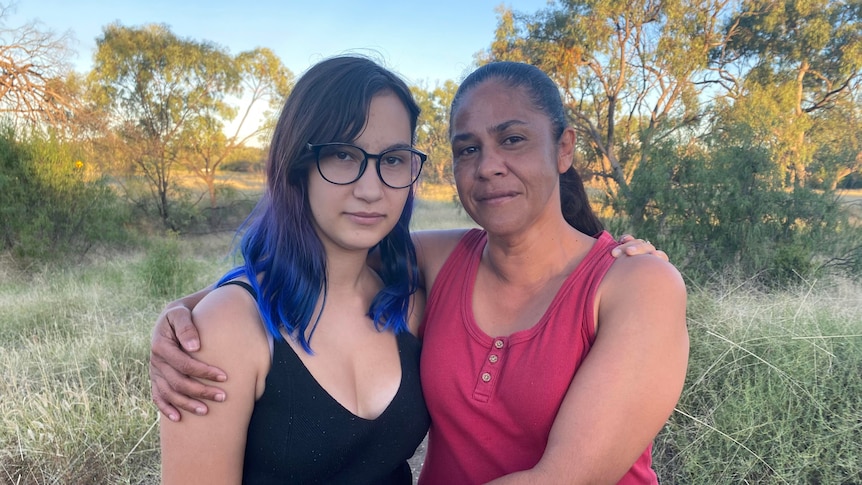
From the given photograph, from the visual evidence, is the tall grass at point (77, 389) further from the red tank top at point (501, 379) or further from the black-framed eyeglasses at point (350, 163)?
the black-framed eyeglasses at point (350, 163)

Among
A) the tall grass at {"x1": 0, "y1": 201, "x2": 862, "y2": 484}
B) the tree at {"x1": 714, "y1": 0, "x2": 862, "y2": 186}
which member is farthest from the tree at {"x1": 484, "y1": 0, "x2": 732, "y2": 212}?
the tall grass at {"x1": 0, "y1": 201, "x2": 862, "y2": 484}

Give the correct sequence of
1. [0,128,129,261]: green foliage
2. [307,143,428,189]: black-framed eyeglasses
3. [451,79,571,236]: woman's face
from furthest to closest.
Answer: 1. [0,128,129,261]: green foliage
2. [451,79,571,236]: woman's face
3. [307,143,428,189]: black-framed eyeglasses

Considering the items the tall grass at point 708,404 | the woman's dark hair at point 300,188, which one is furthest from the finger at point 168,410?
the tall grass at point 708,404

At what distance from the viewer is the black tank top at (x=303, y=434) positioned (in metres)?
1.25

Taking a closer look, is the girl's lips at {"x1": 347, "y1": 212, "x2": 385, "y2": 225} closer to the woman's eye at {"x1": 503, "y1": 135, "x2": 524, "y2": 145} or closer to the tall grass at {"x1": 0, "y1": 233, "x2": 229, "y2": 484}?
the woman's eye at {"x1": 503, "y1": 135, "x2": 524, "y2": 145}

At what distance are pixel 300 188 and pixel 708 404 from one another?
2927mm

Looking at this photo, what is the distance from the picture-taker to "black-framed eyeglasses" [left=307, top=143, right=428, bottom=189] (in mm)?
1355

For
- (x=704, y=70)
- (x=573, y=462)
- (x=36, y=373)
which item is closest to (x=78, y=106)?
(x=36, y=373)

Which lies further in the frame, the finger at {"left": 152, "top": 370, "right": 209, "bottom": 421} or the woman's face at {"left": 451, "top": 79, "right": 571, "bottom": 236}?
the woman's face at {"left": 451, "top": 79, "right": 571, "bottom": 236}

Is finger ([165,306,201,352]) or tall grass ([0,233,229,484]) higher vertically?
finger ([165,306,201,352])

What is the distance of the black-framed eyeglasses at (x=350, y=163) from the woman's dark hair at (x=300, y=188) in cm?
3

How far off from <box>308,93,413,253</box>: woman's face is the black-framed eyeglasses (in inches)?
0.6

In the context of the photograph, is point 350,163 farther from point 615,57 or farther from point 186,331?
point 615,57

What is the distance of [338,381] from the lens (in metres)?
1.36
